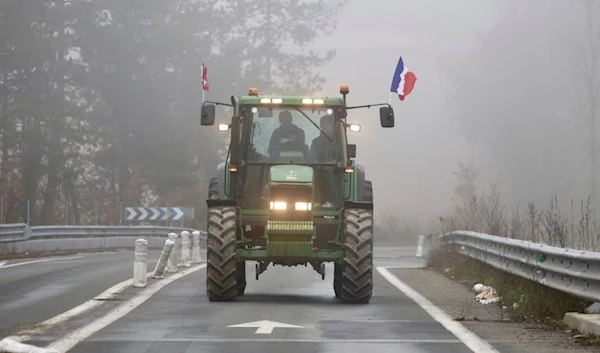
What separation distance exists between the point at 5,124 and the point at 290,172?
146 ft

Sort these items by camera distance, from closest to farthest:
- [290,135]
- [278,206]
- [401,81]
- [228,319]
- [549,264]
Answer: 1. [228,319]
2. [549,264]
3. [278,206]
4. [290,135]
5. [401,81]

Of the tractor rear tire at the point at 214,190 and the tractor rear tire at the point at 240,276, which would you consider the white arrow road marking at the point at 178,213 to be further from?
the tractor rear tire at the point at 240,276

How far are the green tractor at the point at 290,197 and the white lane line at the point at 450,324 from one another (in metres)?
1.04

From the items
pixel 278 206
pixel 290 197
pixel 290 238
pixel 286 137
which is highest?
pixel 286 137

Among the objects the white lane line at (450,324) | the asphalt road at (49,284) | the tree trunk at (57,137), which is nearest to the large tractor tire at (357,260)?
the white lane line at (450,324)

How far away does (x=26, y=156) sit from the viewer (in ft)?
191

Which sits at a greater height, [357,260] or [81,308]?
[357,260]

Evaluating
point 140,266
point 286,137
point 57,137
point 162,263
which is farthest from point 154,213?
point 286,137

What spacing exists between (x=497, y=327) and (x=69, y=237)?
85.2ft

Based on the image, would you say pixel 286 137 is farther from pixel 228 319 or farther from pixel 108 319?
pixel 108 319

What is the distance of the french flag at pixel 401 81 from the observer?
24312 mm

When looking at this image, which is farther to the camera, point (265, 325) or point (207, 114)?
point (207, 114)

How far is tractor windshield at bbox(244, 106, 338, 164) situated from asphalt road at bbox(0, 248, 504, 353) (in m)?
2.05

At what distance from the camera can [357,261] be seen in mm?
17141
